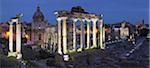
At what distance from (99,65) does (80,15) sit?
72.1ft

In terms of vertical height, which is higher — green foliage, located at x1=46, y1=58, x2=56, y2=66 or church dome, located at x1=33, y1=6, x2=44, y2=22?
church dome, located at x1=33, y1=6, x2=44, y2=22

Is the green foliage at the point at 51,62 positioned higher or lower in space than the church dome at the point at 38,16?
lower

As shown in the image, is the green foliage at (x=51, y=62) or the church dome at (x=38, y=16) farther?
the church dome at (x=38, y=16)

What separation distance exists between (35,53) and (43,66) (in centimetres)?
1099

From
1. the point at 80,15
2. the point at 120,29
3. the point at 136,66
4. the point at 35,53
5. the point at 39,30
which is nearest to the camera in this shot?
the point at 136,66

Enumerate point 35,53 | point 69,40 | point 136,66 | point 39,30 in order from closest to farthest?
point 136,66, point 35,53, point 69,40, point 39,30

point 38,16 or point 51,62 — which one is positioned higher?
point 38,16

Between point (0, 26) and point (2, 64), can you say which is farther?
point (0, 26)

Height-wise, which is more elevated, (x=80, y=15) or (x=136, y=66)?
(x=80, y=15)

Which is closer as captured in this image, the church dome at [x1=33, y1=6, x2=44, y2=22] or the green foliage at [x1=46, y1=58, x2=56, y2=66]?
the green foliage at [x1=46, y1=58, x2=56, y2=66]

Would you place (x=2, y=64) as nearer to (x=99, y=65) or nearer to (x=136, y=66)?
(x=99, y=65)

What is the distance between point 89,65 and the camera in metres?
37.0

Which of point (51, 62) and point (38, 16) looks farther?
point (38, 16)

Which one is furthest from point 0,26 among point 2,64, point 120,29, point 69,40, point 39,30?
point 120,29
